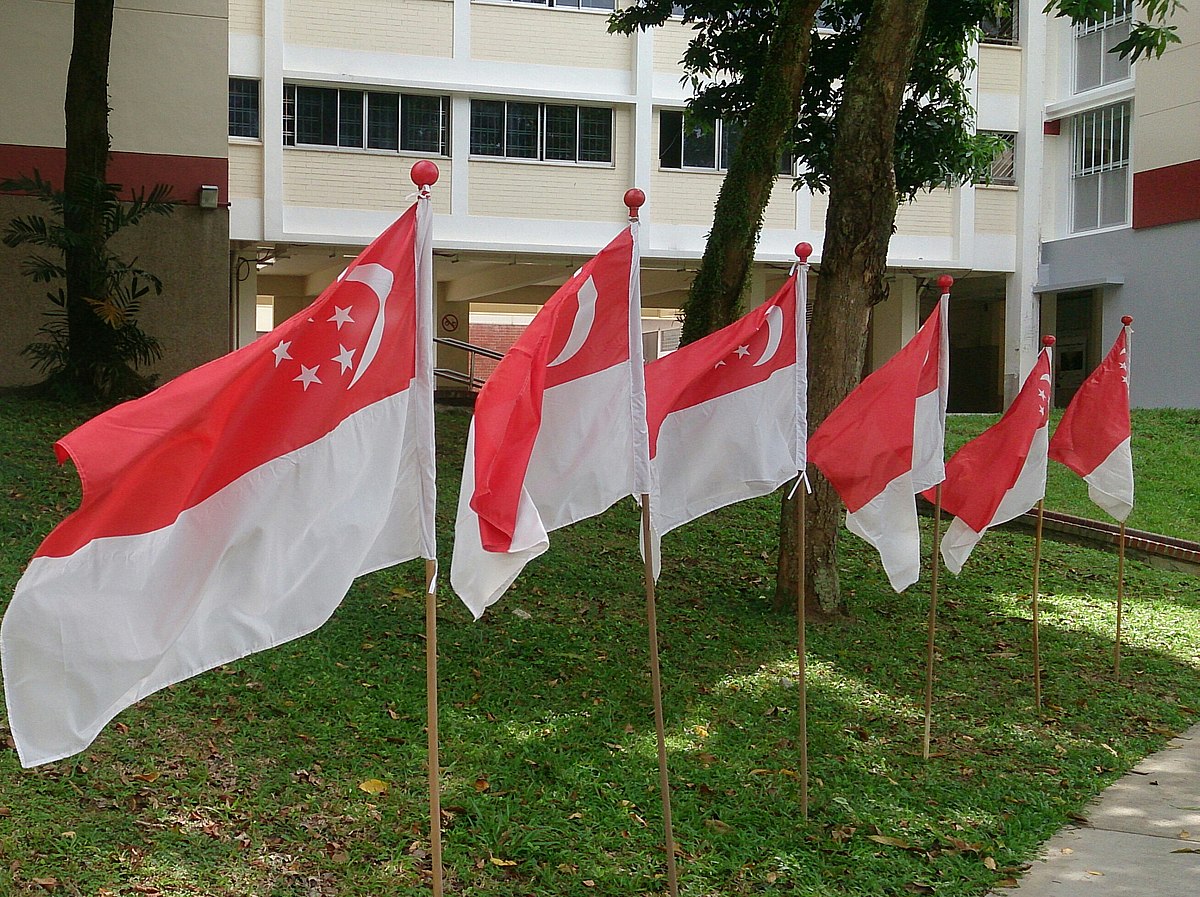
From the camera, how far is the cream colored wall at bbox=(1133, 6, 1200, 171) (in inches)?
841

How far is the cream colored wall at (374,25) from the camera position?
2100cm

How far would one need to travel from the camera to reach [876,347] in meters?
27.3

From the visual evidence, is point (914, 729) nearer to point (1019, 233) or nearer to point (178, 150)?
point (178, 150)

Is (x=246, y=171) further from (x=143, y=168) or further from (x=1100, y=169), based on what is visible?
(x=1100, y=169)

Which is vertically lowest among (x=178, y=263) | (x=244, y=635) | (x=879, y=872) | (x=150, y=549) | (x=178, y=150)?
(x=879, y=872)

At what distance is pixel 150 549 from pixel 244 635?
1.32 feet

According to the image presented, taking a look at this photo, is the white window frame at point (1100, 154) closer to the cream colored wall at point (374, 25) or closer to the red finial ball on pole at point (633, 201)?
the cream colored wall at point (374, 25)

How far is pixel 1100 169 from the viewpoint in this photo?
79.0 ft

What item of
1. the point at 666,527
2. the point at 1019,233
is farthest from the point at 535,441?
the point at 1019,233

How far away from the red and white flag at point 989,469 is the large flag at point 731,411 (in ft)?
5.37

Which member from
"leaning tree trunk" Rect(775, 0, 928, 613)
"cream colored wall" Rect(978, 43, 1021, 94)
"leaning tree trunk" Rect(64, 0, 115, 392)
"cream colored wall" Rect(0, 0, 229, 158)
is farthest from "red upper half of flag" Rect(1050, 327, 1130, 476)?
"cream colored wall" Rect(978, 43, 1021, 94)

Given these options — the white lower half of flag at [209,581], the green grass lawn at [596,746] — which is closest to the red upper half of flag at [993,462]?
the green grass lawn at [596,746]

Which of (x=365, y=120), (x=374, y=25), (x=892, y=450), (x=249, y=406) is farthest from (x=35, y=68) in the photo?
(x=249, y=406)

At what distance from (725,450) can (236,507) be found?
2.92 meters
